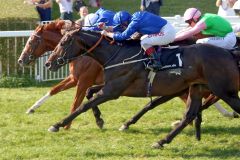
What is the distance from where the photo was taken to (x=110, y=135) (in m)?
10.0

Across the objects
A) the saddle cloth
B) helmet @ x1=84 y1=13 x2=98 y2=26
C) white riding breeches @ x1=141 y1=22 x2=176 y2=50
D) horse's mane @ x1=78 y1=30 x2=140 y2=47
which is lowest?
helmet @ x1=84 y1=13 x2=98 y2=26

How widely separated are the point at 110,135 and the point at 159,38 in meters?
1.68

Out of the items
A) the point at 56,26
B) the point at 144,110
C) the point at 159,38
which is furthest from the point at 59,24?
the point at 159,38

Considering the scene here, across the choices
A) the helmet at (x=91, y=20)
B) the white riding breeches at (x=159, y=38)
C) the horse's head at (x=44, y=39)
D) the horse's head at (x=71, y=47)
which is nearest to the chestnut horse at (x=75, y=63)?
the horse's head at (x=44, y=39)

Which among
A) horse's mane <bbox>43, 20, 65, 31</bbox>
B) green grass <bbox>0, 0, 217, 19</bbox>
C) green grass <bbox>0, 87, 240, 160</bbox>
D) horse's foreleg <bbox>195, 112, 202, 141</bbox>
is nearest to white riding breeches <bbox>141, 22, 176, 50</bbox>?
horse's foreleg <bbox>195, 112, 202, 141</bbox>

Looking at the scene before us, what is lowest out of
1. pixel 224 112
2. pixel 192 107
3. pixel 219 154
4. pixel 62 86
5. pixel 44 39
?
pixel 224 112

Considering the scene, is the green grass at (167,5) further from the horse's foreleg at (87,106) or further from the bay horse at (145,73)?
the horse's foreleg at (87,106)

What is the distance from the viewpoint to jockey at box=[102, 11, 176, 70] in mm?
9086

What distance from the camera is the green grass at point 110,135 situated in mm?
8703

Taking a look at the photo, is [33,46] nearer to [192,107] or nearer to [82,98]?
[82,98]

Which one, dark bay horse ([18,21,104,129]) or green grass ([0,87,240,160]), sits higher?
dark bay horse ([18,21,104,129])

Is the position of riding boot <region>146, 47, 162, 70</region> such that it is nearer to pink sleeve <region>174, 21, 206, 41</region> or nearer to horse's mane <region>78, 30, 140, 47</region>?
horse's mane <region>78, 30, 140, 47</region>

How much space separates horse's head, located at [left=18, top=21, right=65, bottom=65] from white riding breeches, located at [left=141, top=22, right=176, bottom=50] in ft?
5.93

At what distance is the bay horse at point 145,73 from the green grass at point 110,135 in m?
0.36
